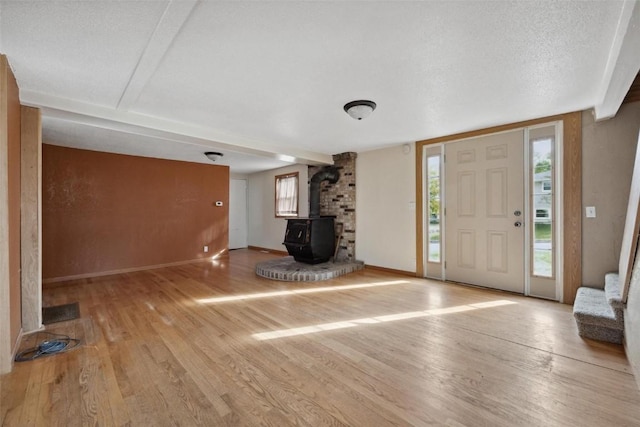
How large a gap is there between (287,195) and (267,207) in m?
0.93

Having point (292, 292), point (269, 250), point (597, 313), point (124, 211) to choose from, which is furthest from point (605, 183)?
point (124, 211)

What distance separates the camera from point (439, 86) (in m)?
2.64

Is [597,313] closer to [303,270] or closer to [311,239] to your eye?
[303,270]

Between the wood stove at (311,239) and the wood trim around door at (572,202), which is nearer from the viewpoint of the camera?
the wood trim around door at (572,202)

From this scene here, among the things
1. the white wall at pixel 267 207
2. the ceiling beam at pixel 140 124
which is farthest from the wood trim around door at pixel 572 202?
the white wall at pixel 267 207

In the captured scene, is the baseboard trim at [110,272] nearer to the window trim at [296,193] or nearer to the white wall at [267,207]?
the white wall at [267,207]

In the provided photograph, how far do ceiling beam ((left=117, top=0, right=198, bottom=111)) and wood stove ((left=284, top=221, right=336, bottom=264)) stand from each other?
3222mm

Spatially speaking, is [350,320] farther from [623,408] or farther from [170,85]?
[170,85]

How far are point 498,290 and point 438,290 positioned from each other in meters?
0.82

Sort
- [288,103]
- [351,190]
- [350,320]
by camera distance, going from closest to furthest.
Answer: [350,320]
[288,103]
[351,190]

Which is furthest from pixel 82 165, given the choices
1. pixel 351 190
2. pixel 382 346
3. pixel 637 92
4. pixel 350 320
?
pixel 637 92

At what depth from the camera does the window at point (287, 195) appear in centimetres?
699

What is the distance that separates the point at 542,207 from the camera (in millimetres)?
3578

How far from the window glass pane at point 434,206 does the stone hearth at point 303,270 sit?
140 centimetres
